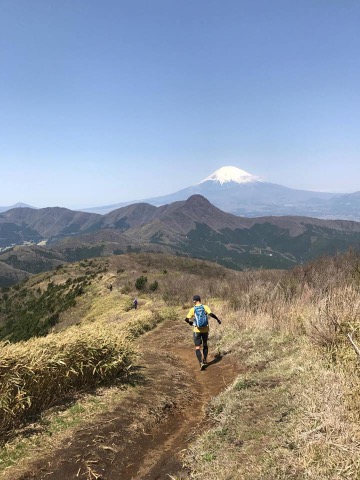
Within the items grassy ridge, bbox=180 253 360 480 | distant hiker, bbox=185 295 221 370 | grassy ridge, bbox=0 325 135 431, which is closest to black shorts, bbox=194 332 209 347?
distant hiker, bbox=185 295 221 370

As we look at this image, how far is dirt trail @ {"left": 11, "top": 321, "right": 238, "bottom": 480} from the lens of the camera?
18.2 feet

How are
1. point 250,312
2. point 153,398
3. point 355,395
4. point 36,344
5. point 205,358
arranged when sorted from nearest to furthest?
point 355,395 < point 36,344 < point 153,398 < point 205,358 < point 250,312

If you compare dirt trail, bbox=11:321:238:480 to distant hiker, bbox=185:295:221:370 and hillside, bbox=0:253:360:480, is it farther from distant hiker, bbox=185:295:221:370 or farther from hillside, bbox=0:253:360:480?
distant hiker, bbox=185:295:221:370

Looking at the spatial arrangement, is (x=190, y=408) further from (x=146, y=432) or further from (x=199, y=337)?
(x=199, y=337)

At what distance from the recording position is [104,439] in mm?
6371

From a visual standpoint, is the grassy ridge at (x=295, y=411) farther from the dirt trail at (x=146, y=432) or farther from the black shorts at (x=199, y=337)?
the black shorts at (x=199, y=337)

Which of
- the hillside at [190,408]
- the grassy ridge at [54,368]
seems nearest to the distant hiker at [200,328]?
the hillside at [190,408]

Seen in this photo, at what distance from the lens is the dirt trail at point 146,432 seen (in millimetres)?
5539

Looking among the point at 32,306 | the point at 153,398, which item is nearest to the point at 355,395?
the point at 153,398

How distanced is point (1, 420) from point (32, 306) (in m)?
78.7

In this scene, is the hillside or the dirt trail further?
the dirt trail

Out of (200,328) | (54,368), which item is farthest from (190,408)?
(200,328)

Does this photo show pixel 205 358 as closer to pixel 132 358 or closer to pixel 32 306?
pixel 132 358

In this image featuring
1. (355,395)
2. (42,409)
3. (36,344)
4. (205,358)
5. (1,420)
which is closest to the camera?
(355,395)
